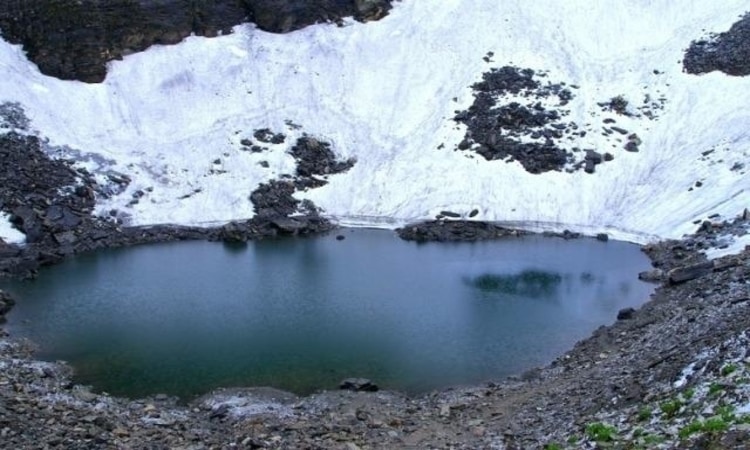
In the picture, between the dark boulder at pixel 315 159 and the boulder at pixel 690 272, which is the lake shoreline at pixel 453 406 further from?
the dark boulder at pixel 315 159

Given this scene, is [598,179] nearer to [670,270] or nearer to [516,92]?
[516,92]

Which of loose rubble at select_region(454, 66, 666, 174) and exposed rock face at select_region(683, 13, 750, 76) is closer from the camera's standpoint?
loose rubble at select_region(454, 66, 666, 174)

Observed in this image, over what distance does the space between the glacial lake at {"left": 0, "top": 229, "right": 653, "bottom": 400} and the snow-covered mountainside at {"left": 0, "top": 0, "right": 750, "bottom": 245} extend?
540cm

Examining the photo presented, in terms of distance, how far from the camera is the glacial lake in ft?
107

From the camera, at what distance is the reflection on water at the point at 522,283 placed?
145ft

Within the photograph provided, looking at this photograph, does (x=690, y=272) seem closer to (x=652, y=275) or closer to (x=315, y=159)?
(x=652, y=275)

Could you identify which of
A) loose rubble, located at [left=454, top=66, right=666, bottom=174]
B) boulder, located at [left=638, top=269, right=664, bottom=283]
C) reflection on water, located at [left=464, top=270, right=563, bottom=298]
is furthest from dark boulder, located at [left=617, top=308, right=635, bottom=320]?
loose rubble, located at [left=454, top=66, right=666, bottom=174]

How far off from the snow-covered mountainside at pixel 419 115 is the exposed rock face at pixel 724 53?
3.58ft

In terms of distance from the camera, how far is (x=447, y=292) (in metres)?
44.1

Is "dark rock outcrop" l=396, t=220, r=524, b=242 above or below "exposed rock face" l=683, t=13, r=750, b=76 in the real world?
below

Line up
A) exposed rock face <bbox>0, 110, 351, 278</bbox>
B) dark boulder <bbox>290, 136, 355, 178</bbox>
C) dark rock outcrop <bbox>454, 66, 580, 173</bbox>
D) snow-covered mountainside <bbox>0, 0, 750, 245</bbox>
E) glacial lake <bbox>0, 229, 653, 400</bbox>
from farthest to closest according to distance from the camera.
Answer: dark boulder <bbox>290, 136, 355, 178</bbox>
dark rock outcrop <bbox>454, 66, 580, 173</bbox>
snow-covered mountainside <bbox>0, 0, 750, 245</bbox>
exposed rock face <bbox>0, 110, 351, 278</bbox>
glacial lake <bbox>0, 229, 653, 400</bbox>

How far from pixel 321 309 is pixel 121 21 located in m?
42.5

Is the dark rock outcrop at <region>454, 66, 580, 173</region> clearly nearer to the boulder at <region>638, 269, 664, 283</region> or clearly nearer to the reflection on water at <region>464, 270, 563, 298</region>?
the reflection on water at <region>464, 270, 563, 298</region>

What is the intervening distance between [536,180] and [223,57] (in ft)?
104
